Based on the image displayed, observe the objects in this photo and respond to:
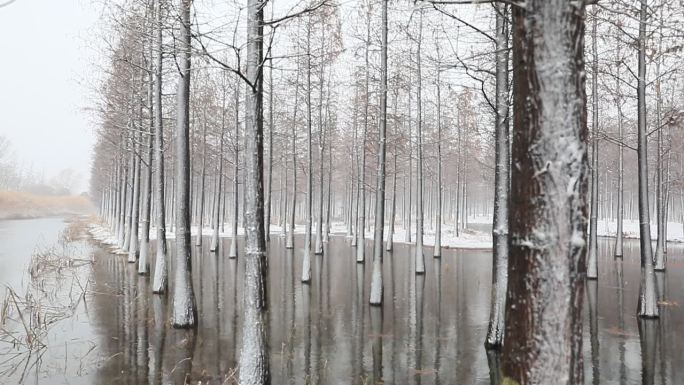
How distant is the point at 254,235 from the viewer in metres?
6.25

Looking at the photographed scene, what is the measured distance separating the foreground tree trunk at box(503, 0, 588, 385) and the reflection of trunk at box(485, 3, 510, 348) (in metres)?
5.78

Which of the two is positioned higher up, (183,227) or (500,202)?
(500,202)

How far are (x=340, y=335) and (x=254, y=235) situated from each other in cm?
437

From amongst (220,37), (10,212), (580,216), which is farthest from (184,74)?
(10,212)

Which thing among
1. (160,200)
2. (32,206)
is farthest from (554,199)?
(32,206)

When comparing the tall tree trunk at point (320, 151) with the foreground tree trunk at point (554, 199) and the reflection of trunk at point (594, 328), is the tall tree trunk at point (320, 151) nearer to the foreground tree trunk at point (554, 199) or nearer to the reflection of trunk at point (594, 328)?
the reflection of trunk at point (594, 328)

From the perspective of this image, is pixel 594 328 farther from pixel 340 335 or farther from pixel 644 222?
pixel 340 335

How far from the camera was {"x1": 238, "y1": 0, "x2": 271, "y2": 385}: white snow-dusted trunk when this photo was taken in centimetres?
598

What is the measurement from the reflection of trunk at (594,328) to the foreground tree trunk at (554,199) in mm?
5120

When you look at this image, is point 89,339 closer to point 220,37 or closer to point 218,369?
point 218,369

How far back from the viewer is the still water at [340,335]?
7.16m

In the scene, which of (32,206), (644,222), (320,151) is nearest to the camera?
(644,222)

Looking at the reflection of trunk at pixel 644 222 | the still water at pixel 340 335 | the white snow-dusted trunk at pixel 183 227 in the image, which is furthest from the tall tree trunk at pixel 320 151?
the reflection of trunk at pixel 644 222

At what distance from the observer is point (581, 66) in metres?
3.01
